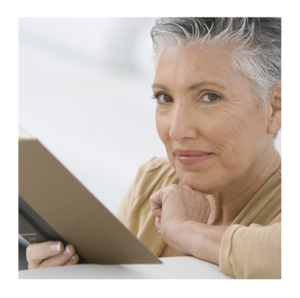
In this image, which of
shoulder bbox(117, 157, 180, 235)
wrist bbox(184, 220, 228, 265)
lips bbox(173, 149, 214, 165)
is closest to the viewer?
wrist bbox(184, 220, 228, 265)

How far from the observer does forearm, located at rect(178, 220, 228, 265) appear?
858mm

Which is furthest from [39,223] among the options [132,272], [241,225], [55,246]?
[241,225]

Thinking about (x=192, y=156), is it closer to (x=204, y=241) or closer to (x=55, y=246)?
(x=204, y=241)

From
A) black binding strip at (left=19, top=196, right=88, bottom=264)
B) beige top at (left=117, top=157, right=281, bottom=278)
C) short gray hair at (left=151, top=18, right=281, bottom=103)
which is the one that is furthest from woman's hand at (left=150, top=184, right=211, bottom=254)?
short gray hair at (left=151, top=18, right=281, bottom=103)

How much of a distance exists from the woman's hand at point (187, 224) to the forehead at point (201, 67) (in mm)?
319

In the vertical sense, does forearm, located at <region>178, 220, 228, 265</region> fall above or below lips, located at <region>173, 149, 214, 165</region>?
below

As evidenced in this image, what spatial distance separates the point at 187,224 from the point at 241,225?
15cm

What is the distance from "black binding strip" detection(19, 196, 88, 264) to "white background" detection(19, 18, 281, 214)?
0.44m

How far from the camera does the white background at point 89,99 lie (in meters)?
1.32

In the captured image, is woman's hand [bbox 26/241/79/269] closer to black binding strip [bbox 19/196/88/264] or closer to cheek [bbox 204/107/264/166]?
black binding strip [bbox 19/196/88/264]

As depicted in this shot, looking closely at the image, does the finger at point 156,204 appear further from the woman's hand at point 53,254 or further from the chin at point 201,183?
the woman's hand at point 53,254

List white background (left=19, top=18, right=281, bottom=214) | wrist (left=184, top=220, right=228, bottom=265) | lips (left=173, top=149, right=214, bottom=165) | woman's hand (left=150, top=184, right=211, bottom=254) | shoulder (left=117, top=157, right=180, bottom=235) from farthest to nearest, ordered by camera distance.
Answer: shoulder (left=117, top=157, right=180, bottom=235), white background (left=19, top=18, right=281, bottom=214), lips (left=173, top=149, right=214, bottom=165), woman's hand (left=150, top=184, right=211, bottom=254), wrist (left=184, top=220, right=228, bottom=265)
